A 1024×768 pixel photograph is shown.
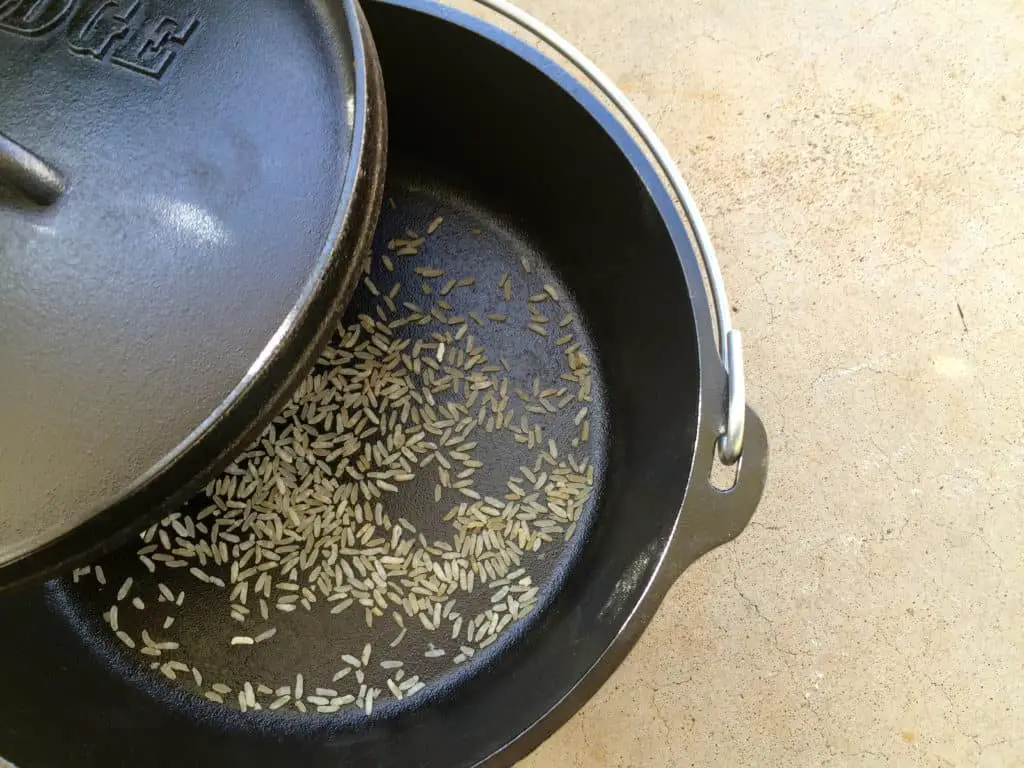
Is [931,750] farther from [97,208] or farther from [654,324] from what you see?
[97,208]

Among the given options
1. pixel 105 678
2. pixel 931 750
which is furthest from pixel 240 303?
pixel 931 750

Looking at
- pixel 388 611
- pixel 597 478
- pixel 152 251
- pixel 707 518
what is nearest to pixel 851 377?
pixel 597 478

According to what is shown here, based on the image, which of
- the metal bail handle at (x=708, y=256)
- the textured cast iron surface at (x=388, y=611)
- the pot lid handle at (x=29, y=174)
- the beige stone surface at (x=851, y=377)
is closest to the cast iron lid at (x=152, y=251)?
the pot lid handle at (x=29, y=174)

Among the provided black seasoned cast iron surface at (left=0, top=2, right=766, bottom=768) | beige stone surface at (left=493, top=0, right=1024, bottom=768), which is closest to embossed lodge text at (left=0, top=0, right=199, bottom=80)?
black seasoned cast iron surface at (left=0, top=2, right=766, bottom=768)

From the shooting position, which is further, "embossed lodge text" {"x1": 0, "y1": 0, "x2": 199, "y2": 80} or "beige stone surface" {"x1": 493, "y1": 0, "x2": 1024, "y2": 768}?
"beige stone surface" {"x1": 493, "y1": 0, "x2": 1024, "y2": 768}

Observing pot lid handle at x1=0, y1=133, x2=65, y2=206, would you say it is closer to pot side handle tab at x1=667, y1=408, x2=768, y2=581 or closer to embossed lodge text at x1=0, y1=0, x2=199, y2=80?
embossed lodge text at x1=0, y1=0, x2=199, y2=80

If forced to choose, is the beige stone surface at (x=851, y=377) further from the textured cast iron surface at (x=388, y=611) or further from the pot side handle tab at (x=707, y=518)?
the pot side handle tab at (x=707, y=518)
